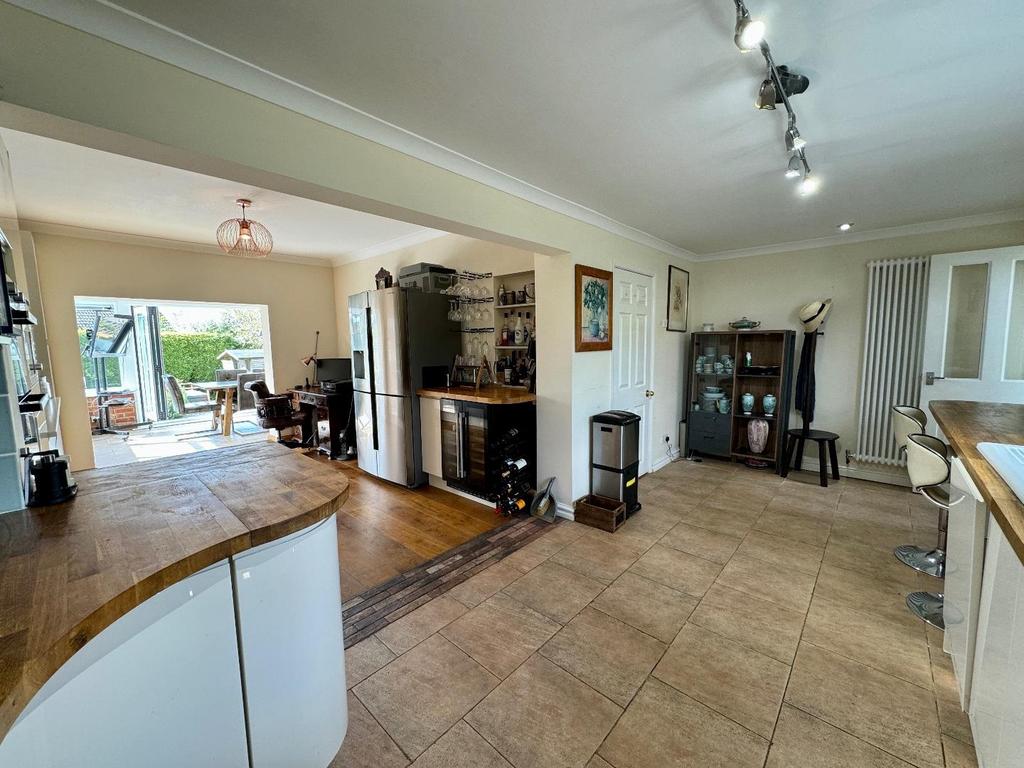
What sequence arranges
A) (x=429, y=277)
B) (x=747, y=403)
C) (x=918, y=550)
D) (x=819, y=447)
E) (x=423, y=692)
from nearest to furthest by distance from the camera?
(x=423, y=692), (x=918, y=550), (x=819, y=447), (x=429, y=277), (x=747, y=403)

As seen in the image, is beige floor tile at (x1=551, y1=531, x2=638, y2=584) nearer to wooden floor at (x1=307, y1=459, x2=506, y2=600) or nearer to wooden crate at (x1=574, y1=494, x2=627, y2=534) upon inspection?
wooden crate at (x1=574, y1=494, x2=627, y2=534)

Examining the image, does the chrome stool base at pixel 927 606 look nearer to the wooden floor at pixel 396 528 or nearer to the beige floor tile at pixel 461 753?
the beige floor tile at pixel 461 753

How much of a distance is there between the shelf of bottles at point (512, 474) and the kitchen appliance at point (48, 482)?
2.43 m

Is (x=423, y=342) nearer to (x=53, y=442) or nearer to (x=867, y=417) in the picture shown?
(x=53, y=442)

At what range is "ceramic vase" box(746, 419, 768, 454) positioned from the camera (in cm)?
431

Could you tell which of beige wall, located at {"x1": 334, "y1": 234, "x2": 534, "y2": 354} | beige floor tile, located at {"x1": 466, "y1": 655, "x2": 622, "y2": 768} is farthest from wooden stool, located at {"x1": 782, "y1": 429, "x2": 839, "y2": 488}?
beige floor tile, located at {"x1": 466, "y1": 655, "x2": 622, "y2": 768}

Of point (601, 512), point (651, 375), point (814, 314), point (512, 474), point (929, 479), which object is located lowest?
point (601, 512)

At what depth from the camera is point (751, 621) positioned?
6.70 ft

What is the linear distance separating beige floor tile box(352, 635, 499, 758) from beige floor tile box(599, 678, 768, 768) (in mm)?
536

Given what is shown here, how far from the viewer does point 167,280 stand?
4504 millimetres

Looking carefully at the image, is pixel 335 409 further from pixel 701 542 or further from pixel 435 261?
pixel 701 542

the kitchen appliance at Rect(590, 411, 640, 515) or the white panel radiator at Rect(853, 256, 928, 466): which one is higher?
the white panel radiator at Rect(853, 256, 928, 466)

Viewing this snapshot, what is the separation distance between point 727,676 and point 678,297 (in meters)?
3.79

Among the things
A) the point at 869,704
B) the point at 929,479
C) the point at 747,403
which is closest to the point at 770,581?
the point at 869,704
